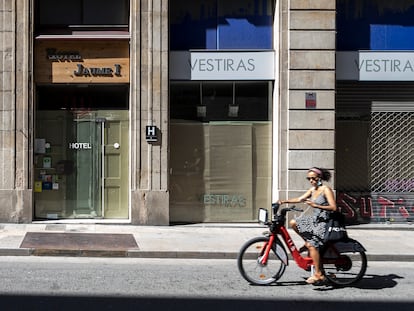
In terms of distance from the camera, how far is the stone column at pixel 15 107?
39.8ft

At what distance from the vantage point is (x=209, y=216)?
42.2ft

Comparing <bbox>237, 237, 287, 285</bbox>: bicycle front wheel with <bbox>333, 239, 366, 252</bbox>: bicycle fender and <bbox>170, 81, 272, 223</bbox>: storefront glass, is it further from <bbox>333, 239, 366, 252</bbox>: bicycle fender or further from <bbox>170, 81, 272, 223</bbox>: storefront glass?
<bbox>170, 81, 272, 223</bbox>: storefront glass

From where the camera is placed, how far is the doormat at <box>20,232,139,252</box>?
31.1 ft

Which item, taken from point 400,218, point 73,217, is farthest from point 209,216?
point 400,218

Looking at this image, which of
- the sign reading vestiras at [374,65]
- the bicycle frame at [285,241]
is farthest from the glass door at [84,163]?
the bicycle frame at [285,241]

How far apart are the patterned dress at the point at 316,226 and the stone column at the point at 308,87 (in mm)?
5031

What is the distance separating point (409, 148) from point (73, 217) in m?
8.20

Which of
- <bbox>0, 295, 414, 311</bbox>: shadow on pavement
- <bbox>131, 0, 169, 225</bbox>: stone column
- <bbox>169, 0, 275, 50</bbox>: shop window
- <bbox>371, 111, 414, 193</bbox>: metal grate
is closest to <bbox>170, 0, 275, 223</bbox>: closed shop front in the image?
<bbox>169, 0, 275, 50</bbox>: shop window

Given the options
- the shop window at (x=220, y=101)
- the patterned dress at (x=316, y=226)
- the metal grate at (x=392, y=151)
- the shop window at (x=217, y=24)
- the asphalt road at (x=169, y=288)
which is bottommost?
the asphalt road at (x=169, y=288)

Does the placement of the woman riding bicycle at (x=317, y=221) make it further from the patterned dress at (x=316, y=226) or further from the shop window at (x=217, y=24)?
the shop window at (x=217, y=24)

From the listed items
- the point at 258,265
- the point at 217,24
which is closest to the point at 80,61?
the point at 217,24

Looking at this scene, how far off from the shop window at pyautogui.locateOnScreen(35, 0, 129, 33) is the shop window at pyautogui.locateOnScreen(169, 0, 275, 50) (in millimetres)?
1229

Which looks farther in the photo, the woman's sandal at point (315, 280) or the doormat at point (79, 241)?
the doormat at point (79, 241)

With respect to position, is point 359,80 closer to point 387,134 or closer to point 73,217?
point 387,134
